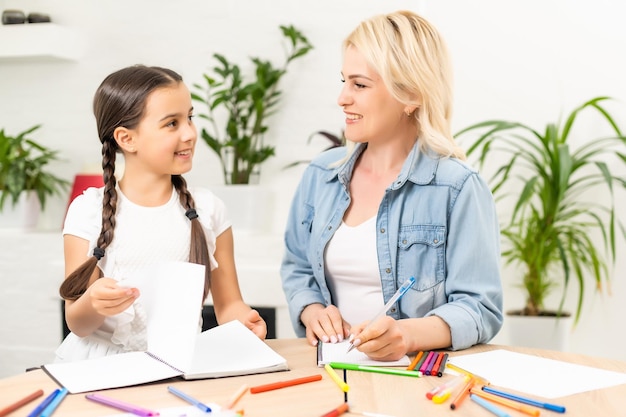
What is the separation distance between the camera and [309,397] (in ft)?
3.74

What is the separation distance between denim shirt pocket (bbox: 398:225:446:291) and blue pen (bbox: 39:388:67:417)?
756 mm

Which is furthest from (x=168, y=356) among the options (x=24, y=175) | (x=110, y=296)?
(x=24, y=175)

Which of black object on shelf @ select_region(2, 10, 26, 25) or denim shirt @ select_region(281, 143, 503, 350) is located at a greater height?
black object on shelf @ select_region(2, 10, 26, 25)

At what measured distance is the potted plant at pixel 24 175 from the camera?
335cm

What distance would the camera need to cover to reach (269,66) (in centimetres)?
321

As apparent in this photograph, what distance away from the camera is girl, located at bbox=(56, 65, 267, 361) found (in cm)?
155

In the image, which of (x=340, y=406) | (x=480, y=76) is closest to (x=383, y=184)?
(x=340, y=406)

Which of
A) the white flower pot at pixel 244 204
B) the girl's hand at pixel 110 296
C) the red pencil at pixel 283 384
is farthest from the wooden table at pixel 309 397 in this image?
the white flower pot at pixel 244 204

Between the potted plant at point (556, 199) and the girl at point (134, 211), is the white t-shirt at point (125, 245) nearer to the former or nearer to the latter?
the girl at point (134, 211)

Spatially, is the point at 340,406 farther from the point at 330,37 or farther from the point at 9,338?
the point at 9,338

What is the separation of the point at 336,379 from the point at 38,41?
273 centimetres

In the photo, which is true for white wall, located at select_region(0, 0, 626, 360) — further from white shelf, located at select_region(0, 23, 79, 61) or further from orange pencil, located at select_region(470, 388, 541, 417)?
orange pencil, located at select_region(470, 388, 541, 417)

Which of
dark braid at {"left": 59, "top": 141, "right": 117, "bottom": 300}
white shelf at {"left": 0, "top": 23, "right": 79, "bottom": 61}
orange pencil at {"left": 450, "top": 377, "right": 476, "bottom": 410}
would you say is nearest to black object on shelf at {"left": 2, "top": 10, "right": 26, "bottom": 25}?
white shelf at {"left": 0, "top": 23, "right": 79, "bottom": 61}

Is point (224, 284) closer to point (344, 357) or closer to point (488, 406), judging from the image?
point (344, 357)
